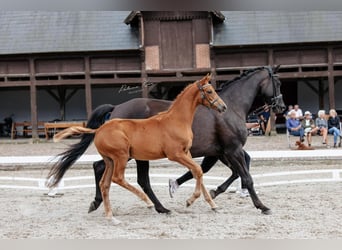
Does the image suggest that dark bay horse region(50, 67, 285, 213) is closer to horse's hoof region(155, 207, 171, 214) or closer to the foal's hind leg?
horse's hoof region(155, 207, 171, 214)

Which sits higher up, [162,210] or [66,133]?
[66,133]

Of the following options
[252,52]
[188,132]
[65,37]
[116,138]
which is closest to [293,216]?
[188,132]

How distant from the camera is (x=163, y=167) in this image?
34.2 feet

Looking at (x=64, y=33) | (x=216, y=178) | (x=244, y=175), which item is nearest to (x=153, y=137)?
(x=244, y=175)

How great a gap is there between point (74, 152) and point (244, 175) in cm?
216

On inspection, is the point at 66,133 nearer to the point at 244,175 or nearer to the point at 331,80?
the point at 244,175

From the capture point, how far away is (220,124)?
552cm

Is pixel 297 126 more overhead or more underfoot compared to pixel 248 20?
more underfoot

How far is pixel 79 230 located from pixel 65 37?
695 inches

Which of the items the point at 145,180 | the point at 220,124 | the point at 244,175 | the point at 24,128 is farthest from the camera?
the point at 24,128

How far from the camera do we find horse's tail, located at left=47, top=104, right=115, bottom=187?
5.47m

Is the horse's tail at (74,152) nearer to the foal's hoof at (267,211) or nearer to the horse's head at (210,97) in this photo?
the horse's head at (210,97)

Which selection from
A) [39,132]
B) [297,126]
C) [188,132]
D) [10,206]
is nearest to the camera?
[188,132]

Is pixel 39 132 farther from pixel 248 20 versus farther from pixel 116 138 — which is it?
pixel 116 138
